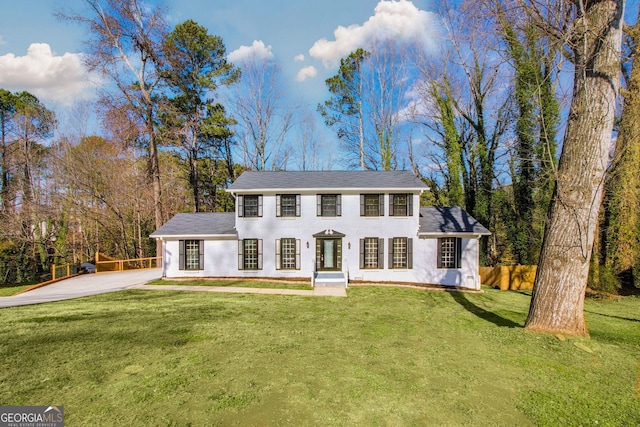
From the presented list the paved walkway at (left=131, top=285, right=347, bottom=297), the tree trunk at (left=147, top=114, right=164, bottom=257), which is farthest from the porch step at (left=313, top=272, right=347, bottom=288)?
the tree trunk at (left=147, top=114, right=164, bottom=257)

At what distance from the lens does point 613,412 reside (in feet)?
11.6

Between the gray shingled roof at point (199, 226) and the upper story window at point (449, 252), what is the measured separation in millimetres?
10656

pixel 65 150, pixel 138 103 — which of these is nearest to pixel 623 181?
pixel 138 103

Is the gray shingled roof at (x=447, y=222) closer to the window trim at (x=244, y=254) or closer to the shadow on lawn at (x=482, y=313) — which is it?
the shadow on lawn at (x=482, y=313)

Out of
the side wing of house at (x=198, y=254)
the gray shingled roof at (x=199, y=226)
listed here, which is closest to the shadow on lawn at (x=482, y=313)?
the side wing of house at (x=198, y=254)

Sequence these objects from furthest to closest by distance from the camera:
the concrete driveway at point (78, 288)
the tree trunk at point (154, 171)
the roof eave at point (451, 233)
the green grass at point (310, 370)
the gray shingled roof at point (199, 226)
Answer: the tree trunk at point (154, 171)
the gray shingled roof at point (199, 226)
the roof eave at point (451, 233)
the concrete driveway at point (78, 288)
the green grass at point (310, 370)

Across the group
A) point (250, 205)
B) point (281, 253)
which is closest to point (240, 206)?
point (250, 205)

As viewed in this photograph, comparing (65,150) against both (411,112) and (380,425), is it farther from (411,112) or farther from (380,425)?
(380,425)

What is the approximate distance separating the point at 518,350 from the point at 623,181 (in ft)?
44.6

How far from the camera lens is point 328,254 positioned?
1502 centimetres

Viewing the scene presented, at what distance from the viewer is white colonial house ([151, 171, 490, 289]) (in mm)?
14656

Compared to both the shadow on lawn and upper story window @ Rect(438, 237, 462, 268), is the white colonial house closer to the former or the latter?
upper story window @ Rect(438, 237, 462, 268)

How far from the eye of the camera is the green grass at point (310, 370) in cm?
351

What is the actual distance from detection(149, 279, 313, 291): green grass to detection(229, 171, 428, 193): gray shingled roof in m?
4.61
